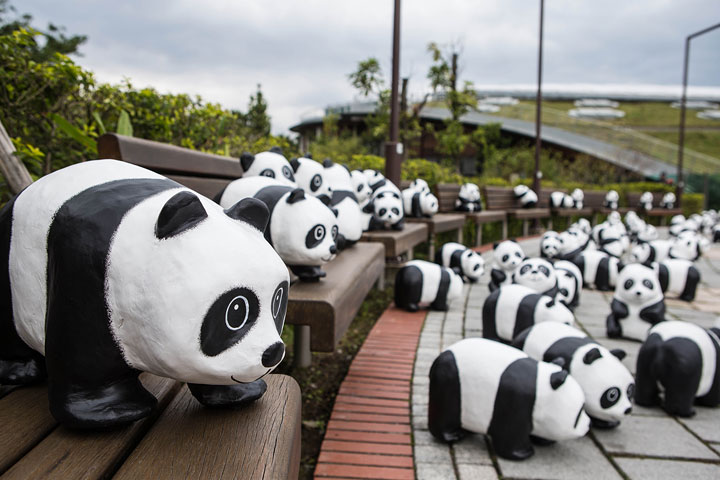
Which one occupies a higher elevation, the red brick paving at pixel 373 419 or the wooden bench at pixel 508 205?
the wooden bench at pixel 508 205

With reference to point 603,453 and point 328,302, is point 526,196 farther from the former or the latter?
point 328,302

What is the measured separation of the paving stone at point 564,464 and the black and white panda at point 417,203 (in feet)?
15.3

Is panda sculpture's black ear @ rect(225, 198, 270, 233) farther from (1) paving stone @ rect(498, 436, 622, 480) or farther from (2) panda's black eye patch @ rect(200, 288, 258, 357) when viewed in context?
(1) paving stone @ rect(498, 436, 622, 480)

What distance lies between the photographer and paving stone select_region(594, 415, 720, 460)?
9.28ft

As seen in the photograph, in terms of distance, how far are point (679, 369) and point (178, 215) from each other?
Result: 3336 mm

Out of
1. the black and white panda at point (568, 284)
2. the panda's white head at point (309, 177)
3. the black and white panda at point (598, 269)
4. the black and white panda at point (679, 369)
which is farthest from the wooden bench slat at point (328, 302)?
the black and white panda at point (598, 269)

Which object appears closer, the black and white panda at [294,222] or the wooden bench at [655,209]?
the black and white panda at [294,222]

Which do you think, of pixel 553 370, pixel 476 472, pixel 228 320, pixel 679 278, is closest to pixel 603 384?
pixel 553 370

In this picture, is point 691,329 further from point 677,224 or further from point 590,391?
point 677,224

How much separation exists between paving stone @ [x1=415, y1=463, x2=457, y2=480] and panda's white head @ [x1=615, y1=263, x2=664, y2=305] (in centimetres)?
312

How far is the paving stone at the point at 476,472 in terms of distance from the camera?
8.18ft

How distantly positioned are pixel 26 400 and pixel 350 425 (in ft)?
6.03

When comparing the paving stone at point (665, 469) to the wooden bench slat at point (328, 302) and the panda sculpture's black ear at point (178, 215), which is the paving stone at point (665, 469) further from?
the panda sculpture's black ear at point (178, 215)

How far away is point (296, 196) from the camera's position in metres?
2.30
